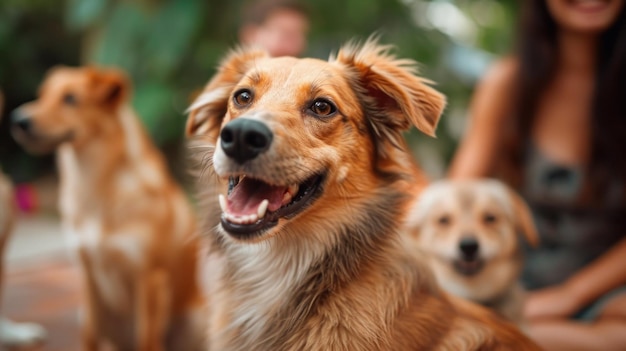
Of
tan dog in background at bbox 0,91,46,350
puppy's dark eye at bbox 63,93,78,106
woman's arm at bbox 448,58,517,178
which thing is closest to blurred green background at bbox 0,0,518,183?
woman's arm at bbox 448,58,517,178

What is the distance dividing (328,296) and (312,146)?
35 centimetres

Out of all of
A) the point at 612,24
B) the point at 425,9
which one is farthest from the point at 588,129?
the point at 425,9

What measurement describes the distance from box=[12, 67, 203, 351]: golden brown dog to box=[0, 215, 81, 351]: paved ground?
0.44 m

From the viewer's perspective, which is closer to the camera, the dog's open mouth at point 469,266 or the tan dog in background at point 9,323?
the dog's open mouth at point 469,266

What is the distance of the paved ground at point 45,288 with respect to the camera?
271 centimetres

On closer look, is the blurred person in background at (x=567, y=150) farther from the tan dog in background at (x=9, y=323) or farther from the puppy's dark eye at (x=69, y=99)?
the tan dog in background at (x=9, y=323)

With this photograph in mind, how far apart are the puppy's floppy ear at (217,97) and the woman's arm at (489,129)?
1290mm

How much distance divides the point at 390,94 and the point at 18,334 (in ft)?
6.72

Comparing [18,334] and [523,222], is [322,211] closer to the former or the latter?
[523,222]

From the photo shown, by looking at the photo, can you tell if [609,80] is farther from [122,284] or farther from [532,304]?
[122,284]

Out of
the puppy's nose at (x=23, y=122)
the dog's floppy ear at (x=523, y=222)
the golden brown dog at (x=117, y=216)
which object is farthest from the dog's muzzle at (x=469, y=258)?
the puppy's nose at (x=23, y=122)

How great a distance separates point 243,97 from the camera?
136cm

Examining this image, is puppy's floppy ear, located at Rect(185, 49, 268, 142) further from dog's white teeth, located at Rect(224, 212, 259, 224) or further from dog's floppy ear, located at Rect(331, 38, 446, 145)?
dog's white teeth, located at Rect(224, 212, 259, 224)

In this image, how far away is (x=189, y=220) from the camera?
8.00ft
